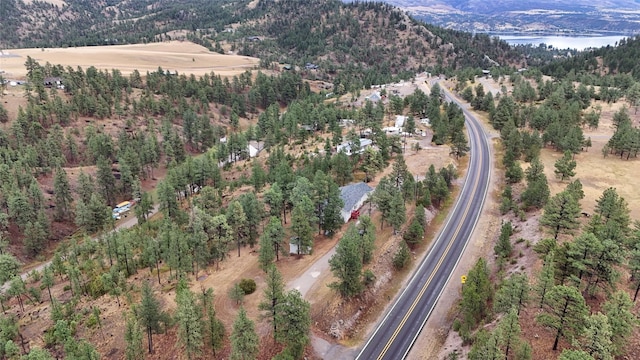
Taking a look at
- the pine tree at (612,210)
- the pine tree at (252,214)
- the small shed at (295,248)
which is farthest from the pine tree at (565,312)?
the pine tree at (252,214)

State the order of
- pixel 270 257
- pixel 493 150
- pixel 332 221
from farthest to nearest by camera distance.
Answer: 1. pixel 493 150
2. pixel 332 221
3. pixel 270 257

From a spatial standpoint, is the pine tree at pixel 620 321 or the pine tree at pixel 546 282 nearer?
the pine tree at pixel 620 321

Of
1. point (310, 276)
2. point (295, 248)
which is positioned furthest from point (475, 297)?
point (295, 248)

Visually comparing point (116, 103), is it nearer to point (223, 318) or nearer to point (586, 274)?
point (223, 318)

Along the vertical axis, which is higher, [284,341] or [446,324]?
[284,341]

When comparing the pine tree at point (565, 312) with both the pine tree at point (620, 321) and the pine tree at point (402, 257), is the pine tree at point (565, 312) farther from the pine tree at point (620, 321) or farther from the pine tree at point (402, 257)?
the pine tree at point (402, 257)

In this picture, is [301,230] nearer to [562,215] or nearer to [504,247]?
[504,247]

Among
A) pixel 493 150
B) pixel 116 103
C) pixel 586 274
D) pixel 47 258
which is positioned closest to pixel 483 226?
pixel 586 274
